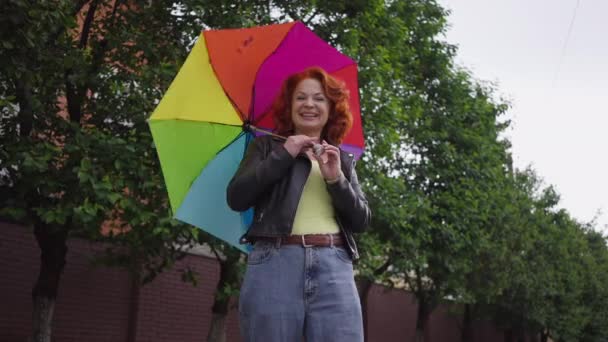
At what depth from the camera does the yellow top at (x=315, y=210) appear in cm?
379

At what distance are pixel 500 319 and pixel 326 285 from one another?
30.5 metres

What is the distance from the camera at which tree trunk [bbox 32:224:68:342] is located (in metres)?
11.3

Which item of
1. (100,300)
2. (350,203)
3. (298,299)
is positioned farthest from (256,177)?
(100,300)

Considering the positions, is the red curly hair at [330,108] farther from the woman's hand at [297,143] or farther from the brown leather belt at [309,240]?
the brown leather belt at [309,240]

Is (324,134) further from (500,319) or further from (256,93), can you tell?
(500,319)

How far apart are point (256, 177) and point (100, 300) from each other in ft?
41.0

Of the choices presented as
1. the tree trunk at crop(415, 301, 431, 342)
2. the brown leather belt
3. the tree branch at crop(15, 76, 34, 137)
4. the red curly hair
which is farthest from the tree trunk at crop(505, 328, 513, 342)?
the brown leather belt

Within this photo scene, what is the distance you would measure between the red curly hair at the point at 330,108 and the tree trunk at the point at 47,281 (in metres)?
7.85

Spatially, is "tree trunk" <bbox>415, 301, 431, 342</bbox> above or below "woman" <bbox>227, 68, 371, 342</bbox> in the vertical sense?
below

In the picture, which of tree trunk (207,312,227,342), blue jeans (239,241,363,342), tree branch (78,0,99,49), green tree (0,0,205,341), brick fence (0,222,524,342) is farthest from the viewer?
tree trunk (207,312,227,342)

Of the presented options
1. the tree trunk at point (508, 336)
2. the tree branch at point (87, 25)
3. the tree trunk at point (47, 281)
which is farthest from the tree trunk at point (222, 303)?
the tree trunk at point (508, 336)

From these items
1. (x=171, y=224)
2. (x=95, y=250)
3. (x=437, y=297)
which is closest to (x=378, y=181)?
(x=95, y=250)

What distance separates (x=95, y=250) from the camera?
15266mm

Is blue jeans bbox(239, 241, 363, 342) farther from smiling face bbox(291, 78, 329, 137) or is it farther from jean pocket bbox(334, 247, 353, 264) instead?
smiling face bbox(291, 78, 329, 137)
